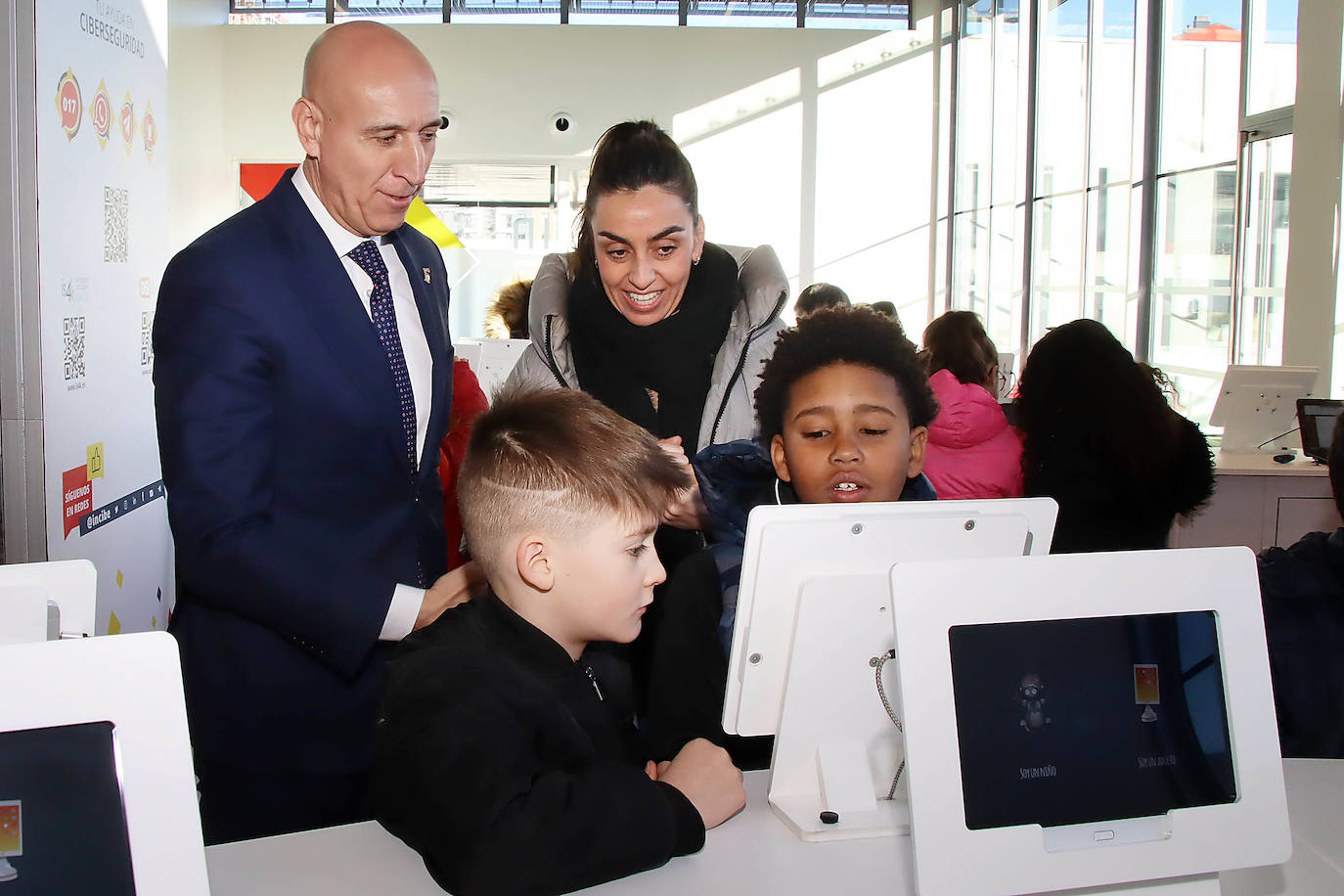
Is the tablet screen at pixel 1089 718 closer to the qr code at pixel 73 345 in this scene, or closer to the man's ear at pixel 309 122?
the man's ear at pixel 309 122

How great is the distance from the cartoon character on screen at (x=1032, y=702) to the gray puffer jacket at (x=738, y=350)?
38.5 inches

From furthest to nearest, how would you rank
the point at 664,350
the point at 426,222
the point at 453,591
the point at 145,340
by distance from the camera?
the point at 426,222 → the point at 145,340 → the point at 664,350 → the point at 453,591

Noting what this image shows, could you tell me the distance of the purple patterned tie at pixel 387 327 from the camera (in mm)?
1659

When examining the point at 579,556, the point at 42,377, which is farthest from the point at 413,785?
the point at 42,377

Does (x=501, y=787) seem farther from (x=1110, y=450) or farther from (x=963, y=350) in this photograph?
(x=963, y=350)

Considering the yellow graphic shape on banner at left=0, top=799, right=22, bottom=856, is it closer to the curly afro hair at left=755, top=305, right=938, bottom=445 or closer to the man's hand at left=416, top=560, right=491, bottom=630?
the man's hand at left=416, top=560, right=491, bottom=630

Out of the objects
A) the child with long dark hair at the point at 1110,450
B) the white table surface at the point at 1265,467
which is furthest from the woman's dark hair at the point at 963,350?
the child with long dark hair at the point at 1110,450

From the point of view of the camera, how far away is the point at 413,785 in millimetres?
1082

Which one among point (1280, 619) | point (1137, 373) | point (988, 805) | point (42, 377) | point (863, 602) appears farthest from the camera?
point (1137, 373)

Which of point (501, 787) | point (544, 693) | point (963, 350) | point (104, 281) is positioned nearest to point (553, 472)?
point (544, 693)

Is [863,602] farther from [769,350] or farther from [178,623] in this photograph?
[178,623]

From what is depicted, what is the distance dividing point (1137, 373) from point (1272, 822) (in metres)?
2.58

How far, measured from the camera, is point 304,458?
1550 mm

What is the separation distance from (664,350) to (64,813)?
134cm
